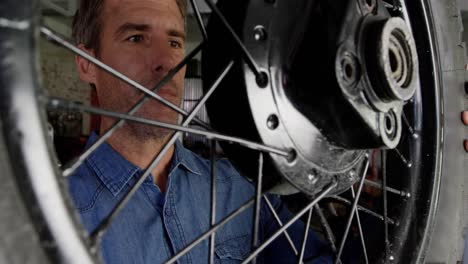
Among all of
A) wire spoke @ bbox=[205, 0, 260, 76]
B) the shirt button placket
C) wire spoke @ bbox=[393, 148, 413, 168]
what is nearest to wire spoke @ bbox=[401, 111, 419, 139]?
wire spoke @ bbox=[393, 148, 413, 168]

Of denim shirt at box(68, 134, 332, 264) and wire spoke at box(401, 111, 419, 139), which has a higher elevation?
wire spoke at box(401, 111, 419, 139)

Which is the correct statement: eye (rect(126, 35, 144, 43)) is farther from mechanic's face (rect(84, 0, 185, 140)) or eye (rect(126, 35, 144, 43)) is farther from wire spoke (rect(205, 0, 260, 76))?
wire spoke (rect(205, 0, 260, 76))

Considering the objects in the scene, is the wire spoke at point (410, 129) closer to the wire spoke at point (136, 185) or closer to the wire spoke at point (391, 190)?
the wire spoke at point (391, 190)

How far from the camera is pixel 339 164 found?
1.24 ft

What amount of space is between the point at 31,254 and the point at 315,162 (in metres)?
0.23

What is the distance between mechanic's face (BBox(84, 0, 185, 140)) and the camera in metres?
0.69

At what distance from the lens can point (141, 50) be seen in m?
0.71

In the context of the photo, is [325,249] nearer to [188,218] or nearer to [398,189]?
[398,189]

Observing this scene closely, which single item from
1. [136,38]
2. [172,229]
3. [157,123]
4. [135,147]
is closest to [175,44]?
[136,38]

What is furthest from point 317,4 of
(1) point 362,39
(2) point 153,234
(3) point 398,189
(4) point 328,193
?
(2) point 153,234

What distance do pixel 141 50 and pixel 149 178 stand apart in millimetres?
213

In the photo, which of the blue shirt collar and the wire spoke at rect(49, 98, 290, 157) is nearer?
the wire spoke at rect(49, 98, 290, 157)

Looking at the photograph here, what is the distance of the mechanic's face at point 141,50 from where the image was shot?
2.25 feet

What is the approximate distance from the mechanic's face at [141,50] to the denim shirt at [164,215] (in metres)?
0.09
